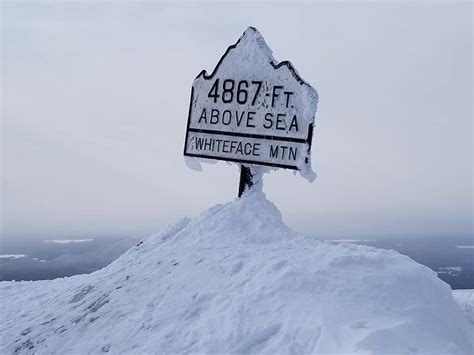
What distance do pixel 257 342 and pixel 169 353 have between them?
96cm

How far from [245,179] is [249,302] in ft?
10.9

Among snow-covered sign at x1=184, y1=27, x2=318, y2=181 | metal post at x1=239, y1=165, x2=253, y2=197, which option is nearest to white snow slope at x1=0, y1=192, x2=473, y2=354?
metal post at x1=239, y1=165, x2=253, y2=197

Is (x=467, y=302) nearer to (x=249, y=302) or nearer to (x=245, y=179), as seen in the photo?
(x=249, y=302)

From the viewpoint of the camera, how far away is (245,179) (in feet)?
26.7

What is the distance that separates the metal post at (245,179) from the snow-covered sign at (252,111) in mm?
137

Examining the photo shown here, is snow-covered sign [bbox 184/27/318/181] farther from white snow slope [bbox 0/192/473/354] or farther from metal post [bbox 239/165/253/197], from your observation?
white snow slope [bbox 0/192/473/354]

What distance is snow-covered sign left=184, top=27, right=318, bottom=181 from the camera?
771 centimetres

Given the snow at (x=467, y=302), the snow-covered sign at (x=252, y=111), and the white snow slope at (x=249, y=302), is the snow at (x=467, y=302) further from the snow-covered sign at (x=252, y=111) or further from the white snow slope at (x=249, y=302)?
the snow-covered sign at (x=252, y=111)

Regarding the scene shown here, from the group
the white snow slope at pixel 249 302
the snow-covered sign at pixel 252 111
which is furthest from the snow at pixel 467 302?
the snow-covered sign at pixel 252 111

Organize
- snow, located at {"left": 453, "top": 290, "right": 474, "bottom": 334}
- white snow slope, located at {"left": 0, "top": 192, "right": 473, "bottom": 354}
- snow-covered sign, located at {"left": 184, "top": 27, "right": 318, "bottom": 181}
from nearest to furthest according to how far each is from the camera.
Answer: white snow slope, located at {"left": 0, "top": 192, "right": 473, "bottom": 354}
snow, located at {"left": 453, "top": 290, "right": 474, "bottom": 334}
snow-covered sign, located at {"left": 184, "top": 27, "right": 318, "bottom": 181}

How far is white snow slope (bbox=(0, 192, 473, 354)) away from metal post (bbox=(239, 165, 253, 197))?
439 millimetres

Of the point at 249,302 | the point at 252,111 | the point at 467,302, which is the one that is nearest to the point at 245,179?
the point at 252,111

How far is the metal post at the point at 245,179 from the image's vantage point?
8102mm

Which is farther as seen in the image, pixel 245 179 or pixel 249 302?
pixel 245 179
